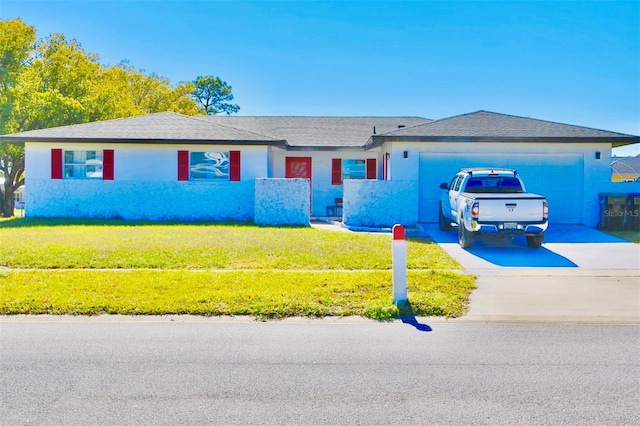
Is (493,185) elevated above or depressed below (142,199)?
above

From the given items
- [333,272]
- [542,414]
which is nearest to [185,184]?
[333,272]

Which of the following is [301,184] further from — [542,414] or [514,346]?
[542,414]

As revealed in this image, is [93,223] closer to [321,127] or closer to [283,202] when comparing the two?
[283,202]

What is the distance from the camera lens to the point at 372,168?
23.3 m

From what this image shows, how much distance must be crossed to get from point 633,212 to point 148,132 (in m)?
17.2

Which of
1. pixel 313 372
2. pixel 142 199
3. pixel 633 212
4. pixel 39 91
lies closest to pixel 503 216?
pixel 633 212

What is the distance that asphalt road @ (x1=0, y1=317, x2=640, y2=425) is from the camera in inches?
162

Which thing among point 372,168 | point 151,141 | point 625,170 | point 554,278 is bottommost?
point 554,278

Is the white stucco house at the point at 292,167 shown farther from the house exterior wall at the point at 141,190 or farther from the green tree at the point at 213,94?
the green tree at the point at 213,94

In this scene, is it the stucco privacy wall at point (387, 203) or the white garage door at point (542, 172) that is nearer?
the stucco privacy wall at point (387, 203)

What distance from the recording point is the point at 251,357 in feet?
17.9

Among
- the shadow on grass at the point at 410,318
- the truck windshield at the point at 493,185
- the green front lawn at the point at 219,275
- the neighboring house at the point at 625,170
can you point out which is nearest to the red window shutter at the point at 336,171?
the green front lawn at the point at 219,275

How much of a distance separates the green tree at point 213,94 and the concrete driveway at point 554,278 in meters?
47.9

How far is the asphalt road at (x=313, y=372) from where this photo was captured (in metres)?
4.12
